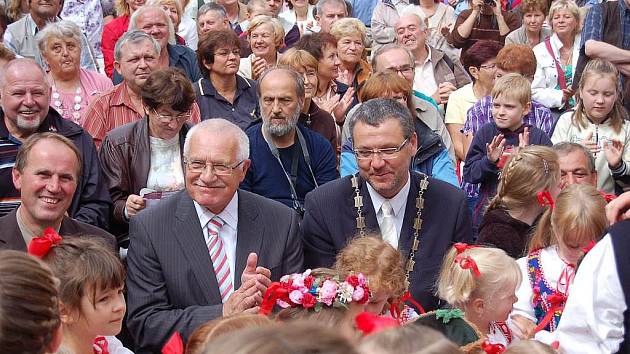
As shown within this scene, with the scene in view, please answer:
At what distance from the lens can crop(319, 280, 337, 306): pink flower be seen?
13.9ft

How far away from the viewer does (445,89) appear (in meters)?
9.62

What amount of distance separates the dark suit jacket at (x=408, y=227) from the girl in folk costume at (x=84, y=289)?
1.44m

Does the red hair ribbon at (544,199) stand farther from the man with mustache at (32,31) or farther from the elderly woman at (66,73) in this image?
the man with mustache at (32,31)

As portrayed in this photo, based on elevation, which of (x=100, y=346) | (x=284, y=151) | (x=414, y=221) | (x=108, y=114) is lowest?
(x=100, y=346)

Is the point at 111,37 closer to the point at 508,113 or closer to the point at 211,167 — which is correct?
the point at 508,113

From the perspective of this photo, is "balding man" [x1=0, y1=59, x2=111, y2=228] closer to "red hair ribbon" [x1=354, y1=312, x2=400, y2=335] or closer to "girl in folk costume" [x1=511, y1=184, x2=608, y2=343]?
"girl in folk costume" [x1=511, y1=184, x2=608, y2=343]

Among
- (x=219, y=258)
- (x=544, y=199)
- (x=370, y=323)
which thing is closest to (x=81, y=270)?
(x=219, y=258)

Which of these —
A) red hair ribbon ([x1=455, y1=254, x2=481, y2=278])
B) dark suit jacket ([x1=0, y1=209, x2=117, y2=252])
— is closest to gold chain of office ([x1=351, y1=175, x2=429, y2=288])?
red hair ribbon ([x1=455, y1=254, x2=481, y2=278])

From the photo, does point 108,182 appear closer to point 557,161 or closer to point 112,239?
point 112,239

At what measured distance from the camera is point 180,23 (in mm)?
10852

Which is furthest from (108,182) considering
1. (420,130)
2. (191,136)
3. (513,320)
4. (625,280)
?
(625,280)

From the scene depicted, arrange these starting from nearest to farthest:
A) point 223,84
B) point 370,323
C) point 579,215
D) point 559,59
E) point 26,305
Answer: point 26,305, point 370,323, point 579,215, point 223,84, point 559,59

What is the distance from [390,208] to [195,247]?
1075 mm

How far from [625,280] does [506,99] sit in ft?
14.1
